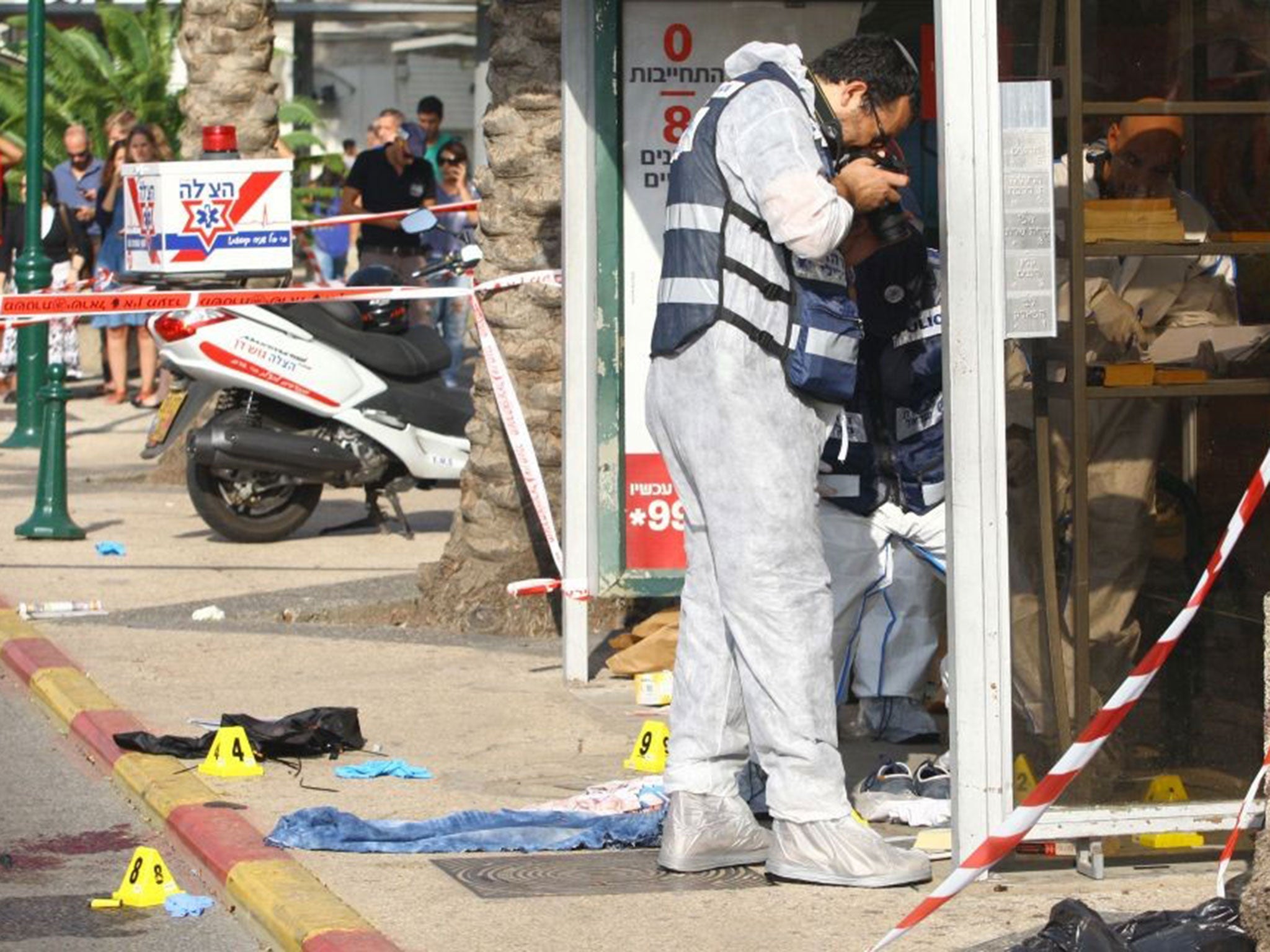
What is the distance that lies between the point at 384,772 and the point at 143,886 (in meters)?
1.30

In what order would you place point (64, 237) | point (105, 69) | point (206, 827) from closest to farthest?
1. point (206, 827)
2. point (64, 237)
3. point (105, 69)

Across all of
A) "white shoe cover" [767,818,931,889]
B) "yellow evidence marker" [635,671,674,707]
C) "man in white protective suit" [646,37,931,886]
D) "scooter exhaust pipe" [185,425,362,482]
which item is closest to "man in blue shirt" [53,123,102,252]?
"scooter exhaust pipe" [185,425,362,482]

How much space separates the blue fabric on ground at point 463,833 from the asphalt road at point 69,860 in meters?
0.33

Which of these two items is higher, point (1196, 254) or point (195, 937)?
point (1196, 254)

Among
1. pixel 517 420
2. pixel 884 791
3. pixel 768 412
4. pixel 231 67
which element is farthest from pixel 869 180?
pixel 231 67

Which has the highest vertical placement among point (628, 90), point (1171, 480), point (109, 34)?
point (109, 34)

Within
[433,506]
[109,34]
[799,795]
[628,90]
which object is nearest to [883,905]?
[799,795]

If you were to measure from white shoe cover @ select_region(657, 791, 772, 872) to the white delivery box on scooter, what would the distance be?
21.7 ft

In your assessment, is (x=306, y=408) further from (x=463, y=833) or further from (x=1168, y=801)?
(x=1168, y=801)

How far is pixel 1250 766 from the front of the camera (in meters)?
5.88

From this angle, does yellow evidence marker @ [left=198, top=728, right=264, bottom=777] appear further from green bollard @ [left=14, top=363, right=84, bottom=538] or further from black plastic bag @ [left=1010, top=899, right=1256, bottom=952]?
green bollard @ [left=14, top=363, right=84, bottom=538]

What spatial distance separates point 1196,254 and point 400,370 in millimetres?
7052

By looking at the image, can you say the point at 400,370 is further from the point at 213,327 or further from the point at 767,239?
the point at 767,239

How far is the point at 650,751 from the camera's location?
7301 mm
